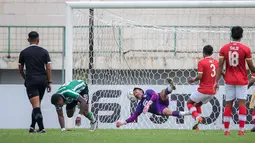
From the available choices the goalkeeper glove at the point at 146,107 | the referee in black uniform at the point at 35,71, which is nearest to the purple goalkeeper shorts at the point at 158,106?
the goalkeeper glove at the point at 146,107

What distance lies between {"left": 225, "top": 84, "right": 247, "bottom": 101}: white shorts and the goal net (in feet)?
14.3

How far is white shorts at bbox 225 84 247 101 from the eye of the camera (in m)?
11.3

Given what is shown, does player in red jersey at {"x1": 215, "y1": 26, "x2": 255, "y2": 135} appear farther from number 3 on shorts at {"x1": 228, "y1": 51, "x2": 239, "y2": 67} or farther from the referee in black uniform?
the referee in black uniform

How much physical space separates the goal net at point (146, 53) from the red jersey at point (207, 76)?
2284mm

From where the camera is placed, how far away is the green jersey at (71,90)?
12.9 metres

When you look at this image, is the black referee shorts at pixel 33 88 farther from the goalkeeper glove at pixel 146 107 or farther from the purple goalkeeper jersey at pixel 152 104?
the purple goalkeeper jersey at pixel 152 104

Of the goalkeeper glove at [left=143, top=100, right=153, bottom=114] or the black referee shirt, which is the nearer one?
the black referee shirt

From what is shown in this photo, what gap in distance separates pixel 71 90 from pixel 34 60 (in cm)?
104

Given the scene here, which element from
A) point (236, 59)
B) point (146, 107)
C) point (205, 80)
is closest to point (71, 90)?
point (146, 107)

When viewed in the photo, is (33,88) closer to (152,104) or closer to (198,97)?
(152,104)

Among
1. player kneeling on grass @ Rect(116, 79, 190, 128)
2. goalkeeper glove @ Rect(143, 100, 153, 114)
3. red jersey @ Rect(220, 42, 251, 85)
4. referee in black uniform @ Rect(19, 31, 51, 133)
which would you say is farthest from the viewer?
player kneeling on grass @ Rect(116, 79, 190, 128)

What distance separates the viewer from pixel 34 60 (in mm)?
12367

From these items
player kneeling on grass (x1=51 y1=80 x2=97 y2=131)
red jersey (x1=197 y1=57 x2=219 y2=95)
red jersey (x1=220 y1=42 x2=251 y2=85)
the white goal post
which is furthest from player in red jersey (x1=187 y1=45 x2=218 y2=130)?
red jersey (x1=220 y1=42 x2=251 y2=85)
